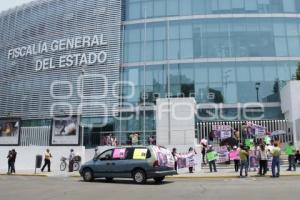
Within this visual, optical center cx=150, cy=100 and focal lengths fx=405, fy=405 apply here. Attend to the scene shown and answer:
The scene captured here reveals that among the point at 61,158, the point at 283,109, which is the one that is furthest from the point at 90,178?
the point at 283,109

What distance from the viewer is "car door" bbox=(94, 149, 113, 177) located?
18.4m

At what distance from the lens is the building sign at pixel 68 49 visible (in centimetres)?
4519

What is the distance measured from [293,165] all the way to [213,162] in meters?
4.31

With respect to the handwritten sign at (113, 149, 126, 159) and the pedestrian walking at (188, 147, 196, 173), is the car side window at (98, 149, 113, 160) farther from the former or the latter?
the pedestrian walking at (188, 147, 196, 173)

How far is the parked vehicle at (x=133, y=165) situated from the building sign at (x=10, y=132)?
11.9 meters

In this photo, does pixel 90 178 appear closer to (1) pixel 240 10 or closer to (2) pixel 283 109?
(2) pixel 283 109

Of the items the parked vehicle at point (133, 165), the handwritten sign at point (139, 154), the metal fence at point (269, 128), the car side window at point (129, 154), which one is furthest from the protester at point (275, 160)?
the metal fence at point (269, 128)

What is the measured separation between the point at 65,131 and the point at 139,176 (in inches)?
462

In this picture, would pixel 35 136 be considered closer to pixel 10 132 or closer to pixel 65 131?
pixel 10 132

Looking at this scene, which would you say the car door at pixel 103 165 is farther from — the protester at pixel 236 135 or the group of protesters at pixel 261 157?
the protester at pixel 236 135

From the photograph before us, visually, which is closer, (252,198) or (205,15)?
(252,198)

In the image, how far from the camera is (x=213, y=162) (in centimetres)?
2223

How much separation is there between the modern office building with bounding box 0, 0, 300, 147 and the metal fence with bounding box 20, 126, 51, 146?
34.8 ft

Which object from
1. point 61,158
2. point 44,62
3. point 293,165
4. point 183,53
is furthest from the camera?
point 44,62
